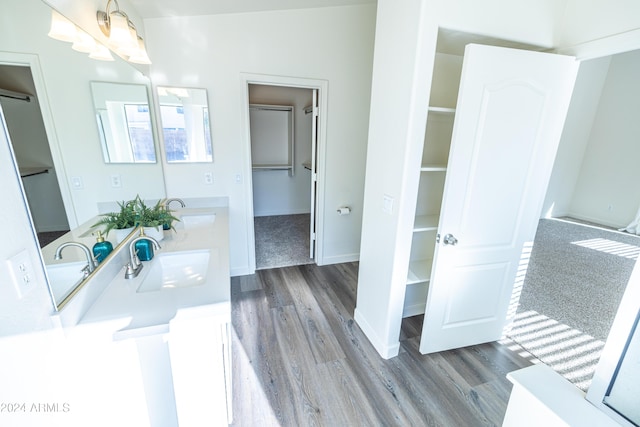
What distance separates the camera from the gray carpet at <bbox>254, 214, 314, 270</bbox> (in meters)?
3.44

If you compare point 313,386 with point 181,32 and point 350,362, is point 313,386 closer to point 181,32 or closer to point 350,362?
point 350,362

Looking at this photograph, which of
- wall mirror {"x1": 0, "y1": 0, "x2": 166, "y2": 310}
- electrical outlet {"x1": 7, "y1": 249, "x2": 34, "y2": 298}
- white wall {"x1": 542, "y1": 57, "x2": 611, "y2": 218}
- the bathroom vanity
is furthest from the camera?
white wall {"x1": 542, "y1": 57, "x2": 611, "y2": 218}

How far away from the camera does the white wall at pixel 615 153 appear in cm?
500

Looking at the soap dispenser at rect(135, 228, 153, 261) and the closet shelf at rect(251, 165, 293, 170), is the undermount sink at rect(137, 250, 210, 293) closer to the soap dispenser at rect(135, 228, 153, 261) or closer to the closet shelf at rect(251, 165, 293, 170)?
A: the soap dispenser at rect(135, 228, 153, 261)

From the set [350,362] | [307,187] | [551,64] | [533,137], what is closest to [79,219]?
[350,362]

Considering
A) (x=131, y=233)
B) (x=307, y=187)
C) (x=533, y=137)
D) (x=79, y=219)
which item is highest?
(x=533, y=137)

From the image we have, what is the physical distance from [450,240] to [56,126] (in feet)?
6.85

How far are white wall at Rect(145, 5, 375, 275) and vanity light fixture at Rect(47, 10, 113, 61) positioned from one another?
3.21ft

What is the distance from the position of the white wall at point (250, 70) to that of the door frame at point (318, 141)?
1.0 inches

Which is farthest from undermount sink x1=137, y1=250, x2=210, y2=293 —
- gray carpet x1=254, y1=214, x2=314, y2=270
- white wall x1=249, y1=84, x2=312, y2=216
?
white wall x1=249, y1=84, x2=312, y2=216

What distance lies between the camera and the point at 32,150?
0.90 m

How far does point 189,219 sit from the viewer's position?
235cm

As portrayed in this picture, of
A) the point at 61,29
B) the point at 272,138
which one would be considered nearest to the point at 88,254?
the point at 61,29

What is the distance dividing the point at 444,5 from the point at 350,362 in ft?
7.43
